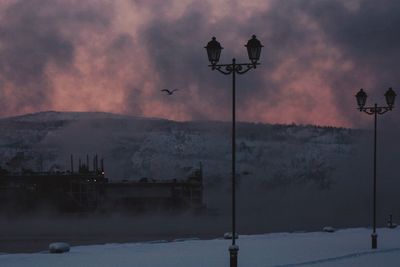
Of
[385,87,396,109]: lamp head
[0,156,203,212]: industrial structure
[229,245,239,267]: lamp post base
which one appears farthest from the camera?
[0,156,203,212]: industrial structure

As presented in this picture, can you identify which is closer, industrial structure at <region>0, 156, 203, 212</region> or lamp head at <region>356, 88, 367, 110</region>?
lamp head at <region>356, 88, 367, 110</region>

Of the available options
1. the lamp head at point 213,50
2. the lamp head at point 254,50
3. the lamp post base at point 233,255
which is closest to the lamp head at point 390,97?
the lamp head at point 254,50

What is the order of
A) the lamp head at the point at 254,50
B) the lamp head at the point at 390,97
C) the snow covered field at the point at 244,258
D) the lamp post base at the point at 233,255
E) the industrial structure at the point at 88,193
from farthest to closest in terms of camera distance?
the industrial structure at the point at 88,193 < the lamp head at the point at 390,97 < the snow covered field at the point at 244,258 < the lamp head at the point at 254,50 < the lamp post base at the point at 233,255

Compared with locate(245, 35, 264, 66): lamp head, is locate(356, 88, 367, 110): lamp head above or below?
below

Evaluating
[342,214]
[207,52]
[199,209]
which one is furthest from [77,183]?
[207,52]

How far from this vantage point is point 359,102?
2312 centimetres

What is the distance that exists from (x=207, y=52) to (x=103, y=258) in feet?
29.7

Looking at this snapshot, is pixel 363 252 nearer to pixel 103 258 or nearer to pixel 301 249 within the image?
pixel 301 249

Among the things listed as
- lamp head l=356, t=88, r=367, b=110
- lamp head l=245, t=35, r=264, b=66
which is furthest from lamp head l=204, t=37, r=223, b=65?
lamp head l=356, t=88, r=367, b=110

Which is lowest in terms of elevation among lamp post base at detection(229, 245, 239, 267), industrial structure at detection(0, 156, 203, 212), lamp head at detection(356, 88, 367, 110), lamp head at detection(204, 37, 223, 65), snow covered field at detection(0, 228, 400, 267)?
industrial structure at detection(0, 156, 203, 212)

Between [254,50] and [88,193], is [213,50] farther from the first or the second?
[88,193]

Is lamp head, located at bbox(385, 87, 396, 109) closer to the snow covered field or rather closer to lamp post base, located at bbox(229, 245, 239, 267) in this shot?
the snow covered field

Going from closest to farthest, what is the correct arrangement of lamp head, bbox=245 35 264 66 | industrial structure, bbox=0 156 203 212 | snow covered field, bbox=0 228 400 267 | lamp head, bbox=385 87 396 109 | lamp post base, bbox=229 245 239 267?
lamp post base, bbox=229 245 239 267
lamp head, bbox=245 35 264 66
snow covered field, bbox=0 228 400 267
lamp head, bbox=385 87 396 109
industrial structure, bbox=0 156 203 212

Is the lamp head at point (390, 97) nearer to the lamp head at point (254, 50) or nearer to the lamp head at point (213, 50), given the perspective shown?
the lamp head at point (254, 50)
